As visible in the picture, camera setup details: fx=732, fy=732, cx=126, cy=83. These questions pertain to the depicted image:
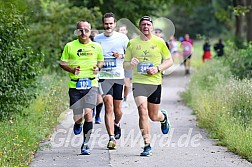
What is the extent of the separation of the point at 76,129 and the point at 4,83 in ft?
7.83

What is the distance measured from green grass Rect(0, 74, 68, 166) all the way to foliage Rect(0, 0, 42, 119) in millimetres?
304

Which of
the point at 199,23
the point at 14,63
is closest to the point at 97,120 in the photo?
the point at 14,63

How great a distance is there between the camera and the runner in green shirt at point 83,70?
1103 centimetres

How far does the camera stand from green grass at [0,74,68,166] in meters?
Answer: 9.95

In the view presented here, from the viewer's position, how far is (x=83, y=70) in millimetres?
11070

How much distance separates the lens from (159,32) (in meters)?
18.9

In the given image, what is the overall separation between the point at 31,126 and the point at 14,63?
186 centimetres

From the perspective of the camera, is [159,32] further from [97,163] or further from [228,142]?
[97,163]

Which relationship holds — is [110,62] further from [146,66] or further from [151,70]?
[151,70]

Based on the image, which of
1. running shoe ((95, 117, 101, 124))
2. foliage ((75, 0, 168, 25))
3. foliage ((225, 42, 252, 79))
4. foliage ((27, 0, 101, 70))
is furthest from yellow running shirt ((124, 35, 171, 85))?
foliage ((75, 0, 168, 25))

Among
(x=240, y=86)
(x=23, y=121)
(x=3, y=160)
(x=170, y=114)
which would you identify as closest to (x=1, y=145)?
(x=3, y=160)

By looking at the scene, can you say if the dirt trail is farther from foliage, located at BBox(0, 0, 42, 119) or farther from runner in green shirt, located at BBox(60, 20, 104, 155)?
foliage, located at BBox(0, 0, 42, 119)

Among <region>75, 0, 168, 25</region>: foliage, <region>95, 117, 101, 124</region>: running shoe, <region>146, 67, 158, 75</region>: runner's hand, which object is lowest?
<region>95, 117, 101, 124</region>: running shoe

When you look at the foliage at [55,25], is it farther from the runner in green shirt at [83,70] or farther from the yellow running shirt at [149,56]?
the yellow running shirt at [149,56]
